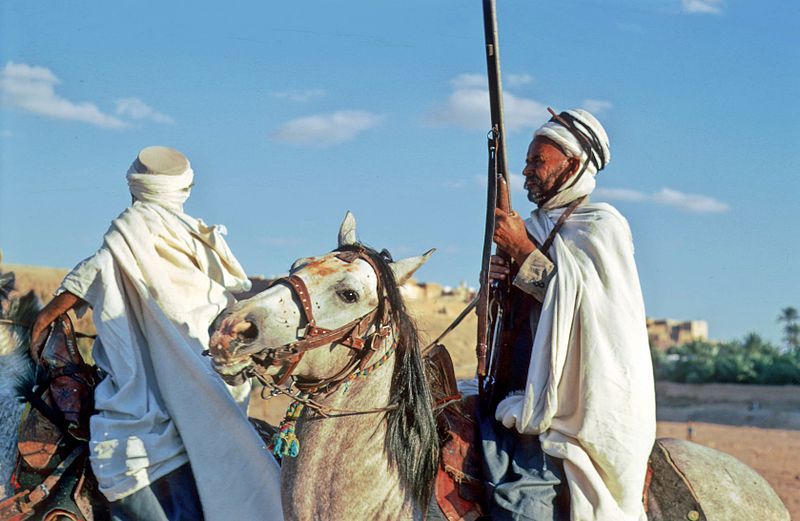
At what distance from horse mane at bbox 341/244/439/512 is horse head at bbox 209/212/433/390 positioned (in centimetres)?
2

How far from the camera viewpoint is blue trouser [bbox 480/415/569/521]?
4.36 meters

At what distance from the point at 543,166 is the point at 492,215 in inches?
14.7

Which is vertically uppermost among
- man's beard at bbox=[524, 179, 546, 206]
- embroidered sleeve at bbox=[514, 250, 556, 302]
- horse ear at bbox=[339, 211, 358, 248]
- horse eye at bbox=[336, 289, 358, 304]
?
man's beard at bbox=[524, 179, 546, 206]

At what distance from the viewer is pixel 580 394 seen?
4395mm

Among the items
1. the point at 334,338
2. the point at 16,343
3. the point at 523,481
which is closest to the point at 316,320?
the point at 334,338

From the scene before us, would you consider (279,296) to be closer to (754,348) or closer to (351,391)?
(351,391)

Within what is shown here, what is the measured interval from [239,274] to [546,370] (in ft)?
8.83

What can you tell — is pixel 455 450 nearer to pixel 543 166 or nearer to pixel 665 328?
pixel 543 166

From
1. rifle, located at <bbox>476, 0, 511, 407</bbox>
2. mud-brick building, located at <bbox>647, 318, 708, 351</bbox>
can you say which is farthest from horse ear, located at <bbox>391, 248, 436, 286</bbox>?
mud-brick building, located at <bbox>647, 318, 708, 351</bbox>

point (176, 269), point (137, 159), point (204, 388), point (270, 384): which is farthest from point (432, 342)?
point (137, 159)

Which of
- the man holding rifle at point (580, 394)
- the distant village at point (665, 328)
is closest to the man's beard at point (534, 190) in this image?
the man holding rifle at point (580, 394)

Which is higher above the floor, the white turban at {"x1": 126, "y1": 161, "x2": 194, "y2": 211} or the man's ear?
the man's ear

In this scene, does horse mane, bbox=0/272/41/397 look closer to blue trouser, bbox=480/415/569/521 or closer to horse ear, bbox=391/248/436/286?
horse ear, bbox=391/248/436/286

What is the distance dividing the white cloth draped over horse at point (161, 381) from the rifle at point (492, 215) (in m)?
1.49
